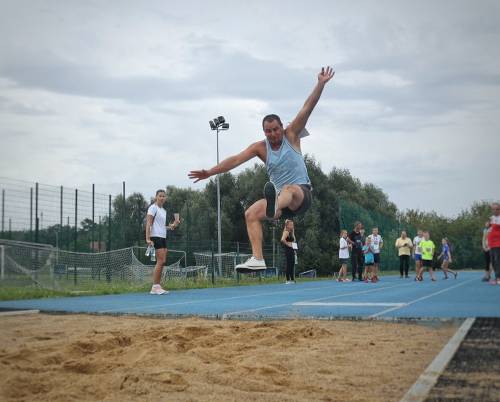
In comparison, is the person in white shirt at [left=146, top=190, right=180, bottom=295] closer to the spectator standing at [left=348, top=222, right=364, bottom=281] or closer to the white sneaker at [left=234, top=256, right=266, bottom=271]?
the white sneaker at [left=234, top=256, right=266, bottom=271]

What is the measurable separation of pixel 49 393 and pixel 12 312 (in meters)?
5.33

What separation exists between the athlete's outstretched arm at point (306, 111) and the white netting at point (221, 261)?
14786 millimetres

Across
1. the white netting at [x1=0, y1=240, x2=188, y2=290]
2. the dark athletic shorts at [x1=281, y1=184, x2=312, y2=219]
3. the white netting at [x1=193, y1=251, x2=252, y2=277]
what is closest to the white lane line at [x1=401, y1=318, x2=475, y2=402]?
the dark athletic shorts at [x1=281, y1=184, x2=312, y2=219]

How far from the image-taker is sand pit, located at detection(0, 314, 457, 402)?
3836 mm

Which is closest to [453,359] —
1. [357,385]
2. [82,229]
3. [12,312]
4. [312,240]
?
[357,385]

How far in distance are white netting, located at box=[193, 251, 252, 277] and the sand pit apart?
14040mm

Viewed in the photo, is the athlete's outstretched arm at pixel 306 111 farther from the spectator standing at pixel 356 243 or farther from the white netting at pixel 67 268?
the spectator standing at pixel 356 243

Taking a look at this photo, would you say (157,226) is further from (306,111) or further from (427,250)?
(427,250)

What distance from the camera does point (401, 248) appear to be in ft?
73.7

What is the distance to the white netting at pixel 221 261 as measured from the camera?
21.3m

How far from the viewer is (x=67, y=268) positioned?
52.9 feet

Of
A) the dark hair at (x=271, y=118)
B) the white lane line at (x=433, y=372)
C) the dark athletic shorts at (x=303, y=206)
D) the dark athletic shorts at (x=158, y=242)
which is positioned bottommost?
the white lane line at (x=433, y=372)

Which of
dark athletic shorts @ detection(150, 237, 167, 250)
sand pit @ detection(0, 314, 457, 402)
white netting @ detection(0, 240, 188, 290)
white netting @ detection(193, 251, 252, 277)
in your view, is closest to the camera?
sand pit @ detection(0, 314, 457, 402)

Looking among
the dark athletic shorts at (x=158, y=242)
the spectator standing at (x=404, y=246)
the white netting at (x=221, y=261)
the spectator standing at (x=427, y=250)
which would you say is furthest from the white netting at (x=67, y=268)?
the spectator standing at (x=427, y=250)
